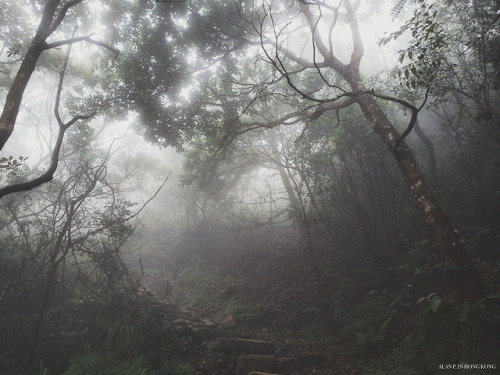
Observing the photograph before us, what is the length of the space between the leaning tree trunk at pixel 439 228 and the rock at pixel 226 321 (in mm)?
5283

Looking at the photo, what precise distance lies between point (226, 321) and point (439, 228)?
18.8ft

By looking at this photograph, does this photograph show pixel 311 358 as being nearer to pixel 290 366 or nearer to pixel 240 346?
pixel 290 366

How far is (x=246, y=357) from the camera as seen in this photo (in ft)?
16.8

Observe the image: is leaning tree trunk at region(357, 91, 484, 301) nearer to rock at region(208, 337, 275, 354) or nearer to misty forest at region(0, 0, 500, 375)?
misty forest at region(0, 0, 500, 375)

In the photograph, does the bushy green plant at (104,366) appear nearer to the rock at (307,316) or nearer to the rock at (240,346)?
the rock at (240,346)

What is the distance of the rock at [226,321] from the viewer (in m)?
7.35

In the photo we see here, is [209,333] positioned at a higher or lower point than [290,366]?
higher

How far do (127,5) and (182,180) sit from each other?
23.1ft

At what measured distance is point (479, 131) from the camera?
10.2 m

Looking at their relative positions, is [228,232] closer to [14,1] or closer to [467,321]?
[467,321]

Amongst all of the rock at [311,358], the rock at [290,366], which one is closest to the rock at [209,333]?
the rock at [290,366]

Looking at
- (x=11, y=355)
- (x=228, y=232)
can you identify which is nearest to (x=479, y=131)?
(x=228, y=232)

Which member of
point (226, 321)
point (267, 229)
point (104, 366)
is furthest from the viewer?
point (267, 229)

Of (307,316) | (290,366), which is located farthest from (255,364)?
(307,316)
